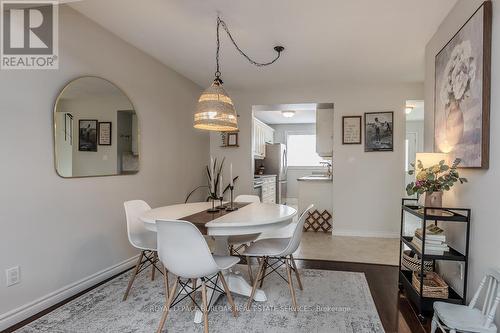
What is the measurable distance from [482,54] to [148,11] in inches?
94.9

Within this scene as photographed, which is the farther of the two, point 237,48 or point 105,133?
point 237,48

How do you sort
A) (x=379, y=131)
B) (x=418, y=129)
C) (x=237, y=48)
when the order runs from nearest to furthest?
1. (x=237, y=48)
2. (x=379, y=131)
3. (x=418, y=129)

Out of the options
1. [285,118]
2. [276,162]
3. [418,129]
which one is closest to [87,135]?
[276,162]

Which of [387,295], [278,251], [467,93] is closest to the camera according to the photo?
[467,93]

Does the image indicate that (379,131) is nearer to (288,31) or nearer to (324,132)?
(324,132)

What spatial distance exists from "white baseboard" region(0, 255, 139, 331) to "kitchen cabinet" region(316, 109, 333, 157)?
3498 millimetres

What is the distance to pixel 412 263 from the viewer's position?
2412 mm

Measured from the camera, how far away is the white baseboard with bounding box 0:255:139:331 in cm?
195

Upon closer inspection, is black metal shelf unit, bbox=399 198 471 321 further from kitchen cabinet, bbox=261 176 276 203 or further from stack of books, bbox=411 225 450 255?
kitchen cabinet, bbox=261 176 276 203

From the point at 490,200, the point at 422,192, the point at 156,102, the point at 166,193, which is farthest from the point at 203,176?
the point at 490,200

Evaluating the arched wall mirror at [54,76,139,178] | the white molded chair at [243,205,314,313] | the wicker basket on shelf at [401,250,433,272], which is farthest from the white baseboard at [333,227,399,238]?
the arched wall mirror at [54,76,139,178]

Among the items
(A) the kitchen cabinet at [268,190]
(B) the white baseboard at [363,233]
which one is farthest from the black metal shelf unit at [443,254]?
(A) the kitchen cabinet at [268,190]

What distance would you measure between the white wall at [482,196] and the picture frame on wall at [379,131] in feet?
6.93

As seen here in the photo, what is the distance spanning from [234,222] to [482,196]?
5.14 feet
